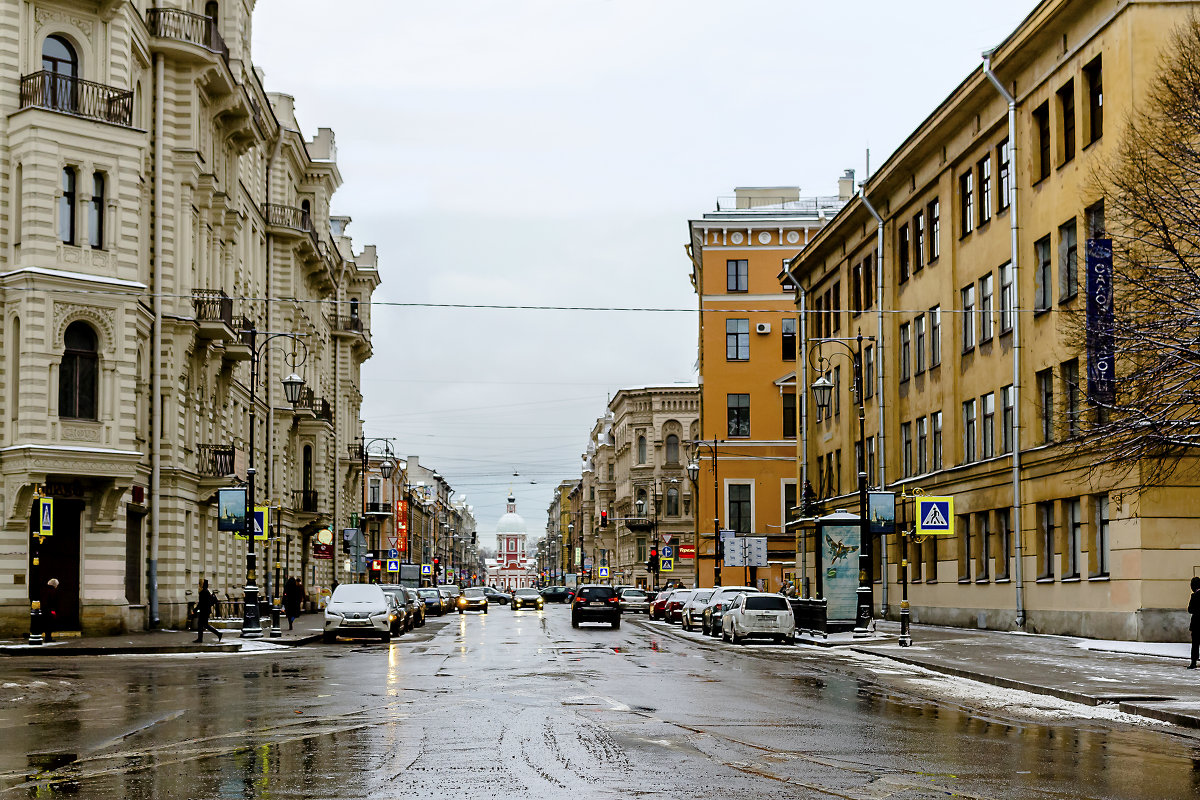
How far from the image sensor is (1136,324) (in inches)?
1069

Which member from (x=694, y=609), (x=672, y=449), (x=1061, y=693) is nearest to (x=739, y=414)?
(x=694, y=609)

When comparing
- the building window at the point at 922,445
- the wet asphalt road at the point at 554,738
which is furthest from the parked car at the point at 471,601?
the wet asphalt road at the point at 554,738

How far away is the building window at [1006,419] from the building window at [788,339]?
45176 mm

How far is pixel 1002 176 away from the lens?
139ft

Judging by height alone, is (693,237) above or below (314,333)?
Answer: above

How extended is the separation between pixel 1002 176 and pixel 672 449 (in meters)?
81.1

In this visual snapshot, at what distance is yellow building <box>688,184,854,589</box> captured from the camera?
86.8 meters

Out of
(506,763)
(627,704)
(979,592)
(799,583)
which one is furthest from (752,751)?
(799,583)

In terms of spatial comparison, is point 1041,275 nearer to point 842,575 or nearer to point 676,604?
point 842,575

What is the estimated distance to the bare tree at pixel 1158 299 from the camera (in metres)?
26.5

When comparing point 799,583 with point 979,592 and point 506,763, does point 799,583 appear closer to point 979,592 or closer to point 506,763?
point 979,592

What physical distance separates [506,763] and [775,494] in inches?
2980

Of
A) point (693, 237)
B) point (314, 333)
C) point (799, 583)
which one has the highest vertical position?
point (693, 237)

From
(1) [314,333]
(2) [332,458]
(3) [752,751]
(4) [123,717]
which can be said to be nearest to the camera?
(3) [752,751]
